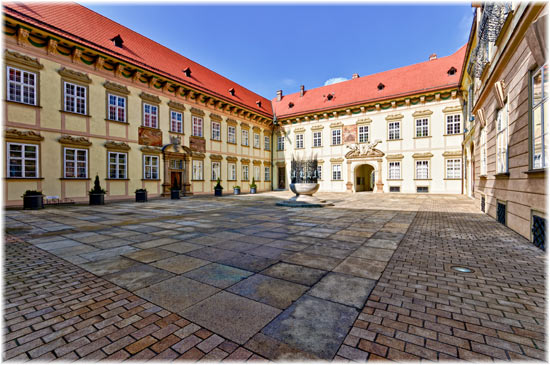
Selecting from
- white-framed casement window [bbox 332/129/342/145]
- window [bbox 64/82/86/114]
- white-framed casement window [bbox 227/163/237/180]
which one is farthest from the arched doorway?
window [bbox 64/82/86/114]

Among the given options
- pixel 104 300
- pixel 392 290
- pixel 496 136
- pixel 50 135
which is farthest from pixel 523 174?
pixel 50 135

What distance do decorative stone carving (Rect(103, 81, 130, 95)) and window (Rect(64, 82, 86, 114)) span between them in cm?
134

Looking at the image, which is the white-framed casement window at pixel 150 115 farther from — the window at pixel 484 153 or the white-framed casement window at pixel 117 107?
the window at pixel 484 153

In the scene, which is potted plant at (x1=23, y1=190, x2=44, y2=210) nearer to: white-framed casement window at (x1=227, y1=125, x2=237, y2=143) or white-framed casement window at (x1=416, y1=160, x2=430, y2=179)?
white-framed casement window at (x1=227, y1=125, x2=237, y2=143)

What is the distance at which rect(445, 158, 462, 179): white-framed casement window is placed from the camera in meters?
22.1

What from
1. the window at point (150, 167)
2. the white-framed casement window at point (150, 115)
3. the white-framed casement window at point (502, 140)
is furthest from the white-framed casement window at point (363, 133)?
the window at point (150, 167)

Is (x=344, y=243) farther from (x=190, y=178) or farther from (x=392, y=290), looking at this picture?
(x=190, y=178)

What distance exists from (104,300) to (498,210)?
10453 mm

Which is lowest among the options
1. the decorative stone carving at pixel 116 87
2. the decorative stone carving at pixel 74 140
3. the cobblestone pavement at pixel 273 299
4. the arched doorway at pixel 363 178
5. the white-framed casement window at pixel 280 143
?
the cobblestone pavement at pixel 273 299

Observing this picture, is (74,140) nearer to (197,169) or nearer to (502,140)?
(197,169)

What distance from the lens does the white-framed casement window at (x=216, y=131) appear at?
79.7 ft

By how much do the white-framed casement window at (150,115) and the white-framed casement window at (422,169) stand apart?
74.6ft

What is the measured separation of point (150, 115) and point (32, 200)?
9.41m

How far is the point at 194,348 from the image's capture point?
210cm
